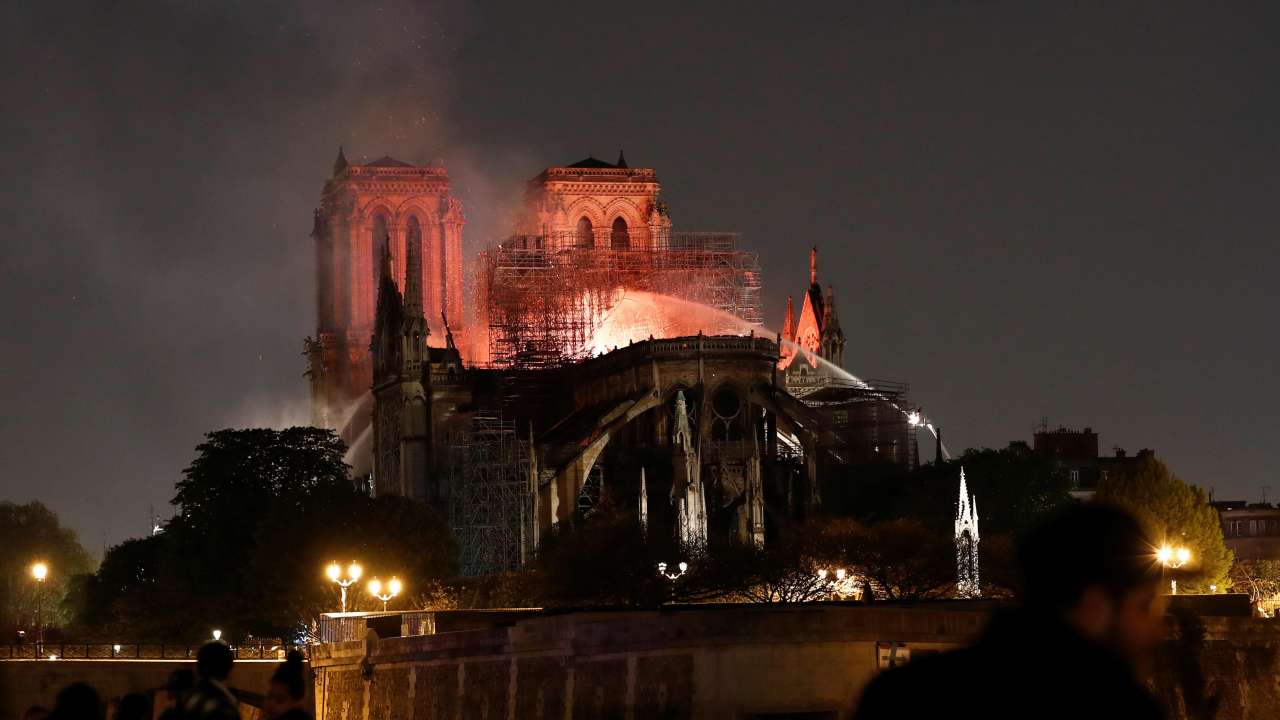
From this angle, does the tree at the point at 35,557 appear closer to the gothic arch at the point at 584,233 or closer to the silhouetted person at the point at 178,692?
the gothic arch at the point at 584,233

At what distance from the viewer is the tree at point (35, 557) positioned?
443 feet

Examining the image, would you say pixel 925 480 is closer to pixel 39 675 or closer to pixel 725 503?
pixel 725 503

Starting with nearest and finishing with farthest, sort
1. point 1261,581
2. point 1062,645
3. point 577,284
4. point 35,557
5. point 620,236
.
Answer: point 1062,645 < point 1261,581 < point 577,284 < point 620,236 < point 35,557

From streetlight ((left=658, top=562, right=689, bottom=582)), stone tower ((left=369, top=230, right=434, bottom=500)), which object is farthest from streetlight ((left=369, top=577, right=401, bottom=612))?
stone tower ((left=369, top=230, right=434, bottom=500))

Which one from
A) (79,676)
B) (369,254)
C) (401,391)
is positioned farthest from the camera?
(369,254)

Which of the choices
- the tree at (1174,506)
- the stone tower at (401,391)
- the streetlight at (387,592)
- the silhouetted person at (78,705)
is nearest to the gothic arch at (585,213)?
the stone tower at (401,391)

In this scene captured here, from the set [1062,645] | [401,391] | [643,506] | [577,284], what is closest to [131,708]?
[1062,645]

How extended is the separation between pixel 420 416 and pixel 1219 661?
5451 centimetres

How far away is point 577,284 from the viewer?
114688 mm

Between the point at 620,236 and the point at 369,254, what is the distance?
15285mm

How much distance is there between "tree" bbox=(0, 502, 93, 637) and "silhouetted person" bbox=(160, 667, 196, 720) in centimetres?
11384

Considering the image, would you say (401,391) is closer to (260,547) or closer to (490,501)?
(490,501)

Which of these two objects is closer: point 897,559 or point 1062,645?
point 1062,645

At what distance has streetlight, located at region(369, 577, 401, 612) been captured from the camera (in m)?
69.6
